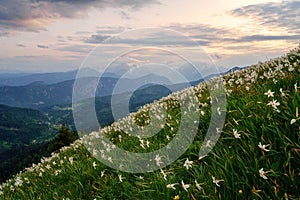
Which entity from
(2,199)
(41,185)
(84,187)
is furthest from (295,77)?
(2,199)

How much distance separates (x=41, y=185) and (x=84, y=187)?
8.19 feet

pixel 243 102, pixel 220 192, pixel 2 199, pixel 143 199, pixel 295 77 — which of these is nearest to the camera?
pixel 220 192

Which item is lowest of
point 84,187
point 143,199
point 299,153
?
point 84,187

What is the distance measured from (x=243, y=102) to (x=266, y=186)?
2.62 m

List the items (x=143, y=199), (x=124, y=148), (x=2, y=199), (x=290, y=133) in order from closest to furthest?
(x=290, y=133) < (x=143, y=199) < (x=124, y=148) < (x=2, y=199)

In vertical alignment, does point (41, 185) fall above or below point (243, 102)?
below

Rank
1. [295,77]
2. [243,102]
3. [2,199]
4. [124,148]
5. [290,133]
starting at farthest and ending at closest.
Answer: [2,199] → [124,148] → [295,77] → [243,102] → [290,133]

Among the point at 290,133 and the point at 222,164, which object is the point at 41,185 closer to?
the point at 222,164

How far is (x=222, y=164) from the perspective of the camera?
13.2 ft

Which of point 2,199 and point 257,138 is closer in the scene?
point 257,138

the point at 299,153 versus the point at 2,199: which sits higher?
the point at 299,153

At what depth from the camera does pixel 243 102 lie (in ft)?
18.7

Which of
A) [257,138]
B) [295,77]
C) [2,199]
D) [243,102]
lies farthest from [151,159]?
[2,199]

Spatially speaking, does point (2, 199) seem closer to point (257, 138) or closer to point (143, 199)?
point (143, 199)
